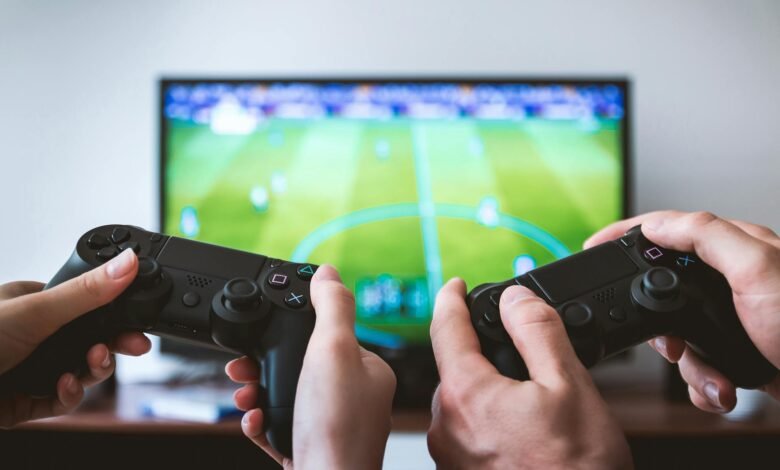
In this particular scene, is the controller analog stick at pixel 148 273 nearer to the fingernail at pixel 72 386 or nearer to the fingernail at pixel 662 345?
the fingernail at pixel 72 386

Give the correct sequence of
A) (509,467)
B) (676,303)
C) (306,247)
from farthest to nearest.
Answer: (306,247), (676,303), (509,467)

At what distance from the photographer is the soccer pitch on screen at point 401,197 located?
1.49m

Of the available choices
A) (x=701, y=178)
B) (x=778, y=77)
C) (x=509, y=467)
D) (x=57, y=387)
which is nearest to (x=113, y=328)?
(x=57, y=387)

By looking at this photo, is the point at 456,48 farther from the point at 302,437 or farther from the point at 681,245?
the point at 302,437

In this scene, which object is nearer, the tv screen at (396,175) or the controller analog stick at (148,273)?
the controller analog stick at (148,273)

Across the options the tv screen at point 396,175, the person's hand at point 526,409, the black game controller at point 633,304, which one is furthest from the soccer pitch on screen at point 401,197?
the person's hand at point 526,409

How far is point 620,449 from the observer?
48 cm

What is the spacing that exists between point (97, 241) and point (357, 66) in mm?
1254

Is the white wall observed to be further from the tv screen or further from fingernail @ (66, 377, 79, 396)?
fingernail @ (66, 377, 79, 396)

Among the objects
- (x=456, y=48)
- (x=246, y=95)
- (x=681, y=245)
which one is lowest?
(x=681, y=245)

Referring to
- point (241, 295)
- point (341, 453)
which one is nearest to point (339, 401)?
point (341, 453)

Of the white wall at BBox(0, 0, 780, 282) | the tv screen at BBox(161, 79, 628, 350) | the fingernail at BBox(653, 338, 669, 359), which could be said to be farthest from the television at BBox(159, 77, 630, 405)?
the fingernail at BBox(653, 338, 669, 359)

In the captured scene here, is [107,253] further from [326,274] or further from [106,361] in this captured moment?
[326,274]

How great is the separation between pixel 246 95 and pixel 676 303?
1169mm
